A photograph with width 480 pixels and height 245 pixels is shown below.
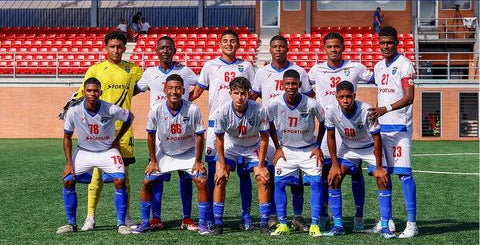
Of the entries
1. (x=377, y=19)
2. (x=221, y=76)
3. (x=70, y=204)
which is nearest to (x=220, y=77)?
(x=221, y=76)

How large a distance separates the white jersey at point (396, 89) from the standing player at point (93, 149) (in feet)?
9.02

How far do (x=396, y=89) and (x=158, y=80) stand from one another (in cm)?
Answer: 269

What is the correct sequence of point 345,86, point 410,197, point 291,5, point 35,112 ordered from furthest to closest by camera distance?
point 291,5 → point 35,112 → point 410,197 → point 345,86

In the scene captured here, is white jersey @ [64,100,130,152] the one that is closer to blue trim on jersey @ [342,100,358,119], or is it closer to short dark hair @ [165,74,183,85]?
short dark hair @ [165,74,183,85]

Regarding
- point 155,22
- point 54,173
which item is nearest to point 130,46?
point 155,22

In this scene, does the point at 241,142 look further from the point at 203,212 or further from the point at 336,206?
the point at 336,206

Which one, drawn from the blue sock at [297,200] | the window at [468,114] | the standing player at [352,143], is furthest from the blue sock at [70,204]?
the window at [468,114]

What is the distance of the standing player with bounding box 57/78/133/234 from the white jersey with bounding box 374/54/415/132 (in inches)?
108

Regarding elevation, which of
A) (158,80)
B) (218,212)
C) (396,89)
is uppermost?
(158,80)

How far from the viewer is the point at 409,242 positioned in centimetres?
763

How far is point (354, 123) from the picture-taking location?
319 inches

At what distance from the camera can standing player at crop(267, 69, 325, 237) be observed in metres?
8.09

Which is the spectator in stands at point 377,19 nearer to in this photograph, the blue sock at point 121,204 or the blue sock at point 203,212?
the blue sock at point 203,212

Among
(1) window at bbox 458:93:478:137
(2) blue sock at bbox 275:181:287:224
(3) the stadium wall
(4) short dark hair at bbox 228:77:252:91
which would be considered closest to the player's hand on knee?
(2) blue sock at bbox 275:181:287:224
